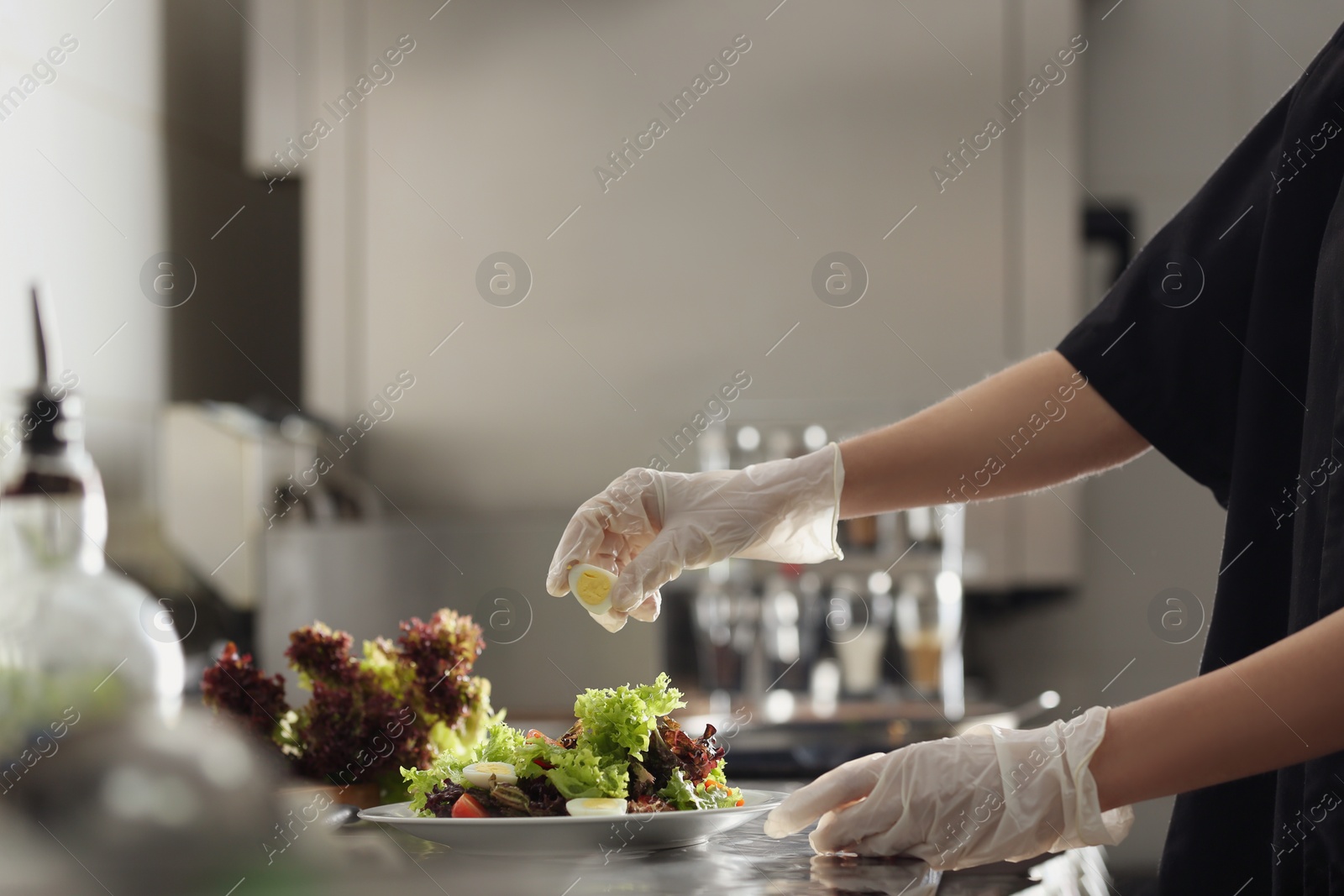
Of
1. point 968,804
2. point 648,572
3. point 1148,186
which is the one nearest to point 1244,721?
point 968,804

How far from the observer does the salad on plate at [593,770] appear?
785mm

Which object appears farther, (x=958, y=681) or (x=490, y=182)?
(x=490, y=182)

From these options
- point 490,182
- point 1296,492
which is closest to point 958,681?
point 490,182

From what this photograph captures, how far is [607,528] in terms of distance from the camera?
1.00m

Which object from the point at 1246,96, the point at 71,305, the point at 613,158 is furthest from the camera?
the point at 1246,96

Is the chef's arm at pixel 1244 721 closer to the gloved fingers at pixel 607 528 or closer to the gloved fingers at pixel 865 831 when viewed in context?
the gloved fingers at pixel 865 831

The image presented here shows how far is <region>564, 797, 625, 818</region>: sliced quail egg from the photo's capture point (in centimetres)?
74

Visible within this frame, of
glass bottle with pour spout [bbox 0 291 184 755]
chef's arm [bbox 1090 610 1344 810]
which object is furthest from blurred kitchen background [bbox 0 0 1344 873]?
chef's arm [bbox 1090 610 1344 810]

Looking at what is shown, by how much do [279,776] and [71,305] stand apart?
152 cm

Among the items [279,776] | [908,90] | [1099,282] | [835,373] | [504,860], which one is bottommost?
[504,860]

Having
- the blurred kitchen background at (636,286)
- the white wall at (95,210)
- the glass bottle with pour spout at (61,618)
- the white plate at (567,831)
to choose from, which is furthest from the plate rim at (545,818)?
the blurred kitchen background at (636,286)

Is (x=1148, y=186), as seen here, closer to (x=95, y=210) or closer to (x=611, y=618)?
(x=95, y=210)

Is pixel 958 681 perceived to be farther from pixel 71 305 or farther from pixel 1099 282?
pixel 71 305

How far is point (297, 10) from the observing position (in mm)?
2631
